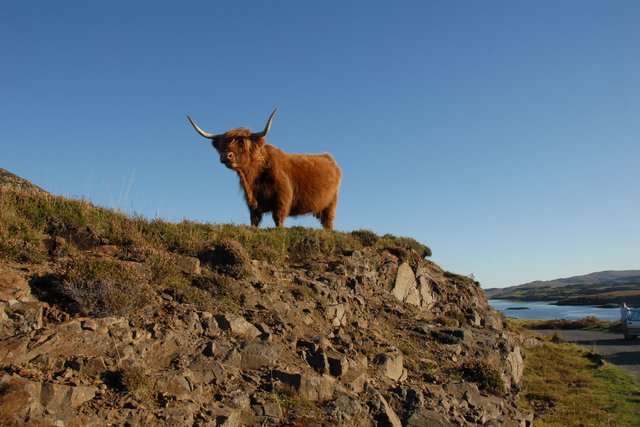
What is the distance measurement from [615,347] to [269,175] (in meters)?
26.9

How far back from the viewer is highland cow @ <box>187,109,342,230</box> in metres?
13.3

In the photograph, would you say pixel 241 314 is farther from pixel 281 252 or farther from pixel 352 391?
pixel 281 252

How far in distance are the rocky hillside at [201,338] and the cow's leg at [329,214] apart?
5298 millimetres

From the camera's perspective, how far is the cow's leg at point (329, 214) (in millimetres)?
16625

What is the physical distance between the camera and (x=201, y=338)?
6.59m

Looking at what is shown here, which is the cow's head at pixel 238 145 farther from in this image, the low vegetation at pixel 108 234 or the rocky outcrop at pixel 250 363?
the rocky outcrop at pixel 250 363

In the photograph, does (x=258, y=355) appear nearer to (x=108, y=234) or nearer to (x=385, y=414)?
(x=385, y=414)

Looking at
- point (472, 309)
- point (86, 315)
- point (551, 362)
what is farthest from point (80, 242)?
point (551, 362)

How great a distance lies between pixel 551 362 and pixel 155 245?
2016 cm

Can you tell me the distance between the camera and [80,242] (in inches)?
312

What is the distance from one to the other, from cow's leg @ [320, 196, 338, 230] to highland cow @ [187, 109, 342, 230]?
1134 millimetres

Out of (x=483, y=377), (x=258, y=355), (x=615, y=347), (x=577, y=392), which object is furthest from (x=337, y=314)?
(x=615, y=347)

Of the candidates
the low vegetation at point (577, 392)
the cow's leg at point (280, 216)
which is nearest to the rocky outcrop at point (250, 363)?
the cow's leg at point (280, 216)

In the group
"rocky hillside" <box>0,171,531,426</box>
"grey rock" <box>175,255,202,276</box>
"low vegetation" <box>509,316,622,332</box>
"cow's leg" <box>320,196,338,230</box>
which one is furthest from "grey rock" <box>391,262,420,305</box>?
"low vegetation" <box>509,316,622,332</box>
